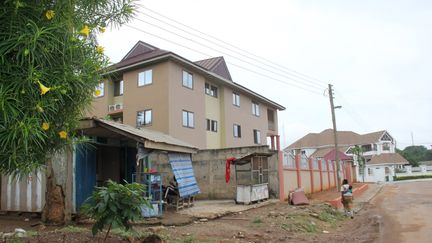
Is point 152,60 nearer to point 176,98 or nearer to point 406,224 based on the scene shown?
point 176,98

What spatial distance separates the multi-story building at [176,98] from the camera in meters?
24.5

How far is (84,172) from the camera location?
1293 cm

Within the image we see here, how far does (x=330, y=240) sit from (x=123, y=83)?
19639 millimetres

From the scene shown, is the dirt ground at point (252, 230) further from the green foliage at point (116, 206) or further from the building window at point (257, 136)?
the building window at point (257, 136)

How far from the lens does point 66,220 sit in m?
11.8

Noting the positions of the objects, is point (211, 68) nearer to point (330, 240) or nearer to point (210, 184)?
point (210, 184)

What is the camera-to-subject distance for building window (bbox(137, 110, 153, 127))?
983 inches

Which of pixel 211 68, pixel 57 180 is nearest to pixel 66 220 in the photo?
pixel 57 180

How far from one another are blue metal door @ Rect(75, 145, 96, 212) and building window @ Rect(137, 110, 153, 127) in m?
11.3

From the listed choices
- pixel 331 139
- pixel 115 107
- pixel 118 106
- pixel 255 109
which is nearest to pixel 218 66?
pixel 255 109

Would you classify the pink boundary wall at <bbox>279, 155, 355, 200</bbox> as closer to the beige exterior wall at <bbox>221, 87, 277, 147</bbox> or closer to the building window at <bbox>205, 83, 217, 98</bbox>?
the beige exterior wall at <bbox>221, 87, 277, 147</bbox>

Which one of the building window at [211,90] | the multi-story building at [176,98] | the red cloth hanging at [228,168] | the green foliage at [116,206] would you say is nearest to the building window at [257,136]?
the multi-story building at [176,98]

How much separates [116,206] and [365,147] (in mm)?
78853

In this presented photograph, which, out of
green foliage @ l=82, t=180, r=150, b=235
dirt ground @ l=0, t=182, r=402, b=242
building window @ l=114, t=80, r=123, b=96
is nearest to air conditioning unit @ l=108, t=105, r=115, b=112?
building window @ l=114, t=80, r=123, b=96
